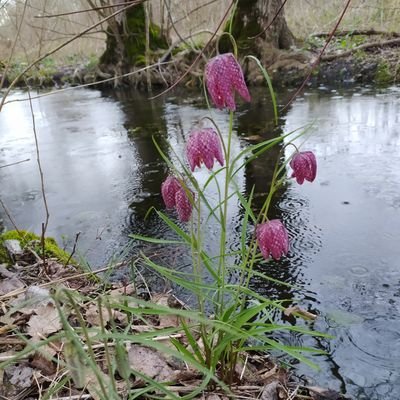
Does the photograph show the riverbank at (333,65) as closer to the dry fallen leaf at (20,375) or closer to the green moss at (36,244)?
the green moss at (36,244)

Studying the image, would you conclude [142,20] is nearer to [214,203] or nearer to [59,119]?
[59,119]

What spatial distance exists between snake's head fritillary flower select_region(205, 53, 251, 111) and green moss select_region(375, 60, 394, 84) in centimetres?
604

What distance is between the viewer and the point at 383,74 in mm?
6336

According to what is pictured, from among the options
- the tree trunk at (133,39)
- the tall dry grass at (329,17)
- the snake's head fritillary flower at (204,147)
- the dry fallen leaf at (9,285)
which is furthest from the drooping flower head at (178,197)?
the tree trunk at (133,39)

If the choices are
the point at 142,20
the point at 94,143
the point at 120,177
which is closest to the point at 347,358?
the point at 120,177

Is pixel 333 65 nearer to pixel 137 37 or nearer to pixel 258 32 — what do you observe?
pixel 258 32

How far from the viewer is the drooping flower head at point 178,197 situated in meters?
1.13

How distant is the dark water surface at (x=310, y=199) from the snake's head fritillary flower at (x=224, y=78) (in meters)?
0.27

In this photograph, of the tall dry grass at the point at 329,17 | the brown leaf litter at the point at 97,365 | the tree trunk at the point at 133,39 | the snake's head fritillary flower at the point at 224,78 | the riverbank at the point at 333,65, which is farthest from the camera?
the tree trunk at the point at 133,39

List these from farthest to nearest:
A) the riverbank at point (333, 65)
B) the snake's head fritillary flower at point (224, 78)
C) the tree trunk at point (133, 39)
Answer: the tree trunk at point (133, 39), the riverbank at point (333, 65), the snake's head fritillary flower at point (224, 78)

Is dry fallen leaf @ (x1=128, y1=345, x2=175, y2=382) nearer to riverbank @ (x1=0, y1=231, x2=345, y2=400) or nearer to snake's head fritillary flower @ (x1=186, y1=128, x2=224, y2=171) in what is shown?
riverbank @ (x1=0, y1=231, x2=345, y2=400)

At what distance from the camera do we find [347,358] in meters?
1.40

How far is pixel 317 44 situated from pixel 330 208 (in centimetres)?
627

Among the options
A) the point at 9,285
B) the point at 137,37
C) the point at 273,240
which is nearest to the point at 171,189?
the point at 273,240
